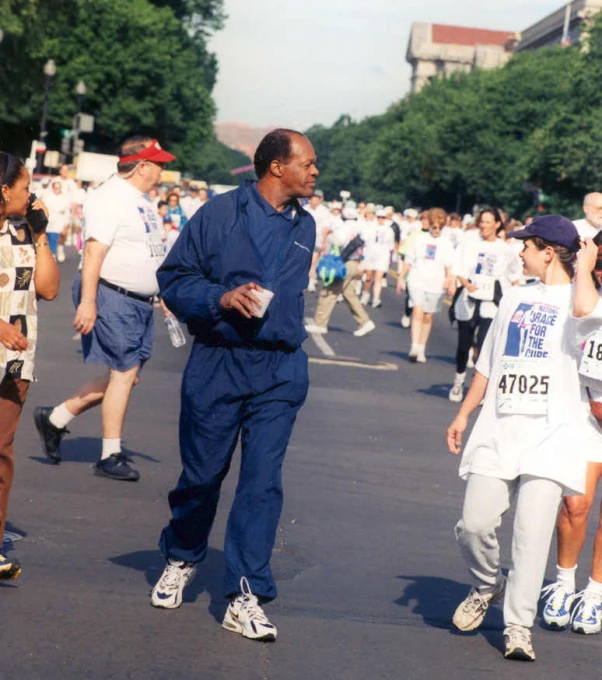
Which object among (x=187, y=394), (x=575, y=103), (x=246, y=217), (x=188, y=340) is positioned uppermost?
(x=575, y=103)

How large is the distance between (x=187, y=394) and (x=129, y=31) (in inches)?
2521

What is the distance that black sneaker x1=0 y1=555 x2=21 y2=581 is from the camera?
229 inches

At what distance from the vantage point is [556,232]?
570 cm

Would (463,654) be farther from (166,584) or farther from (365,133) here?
(365,133)

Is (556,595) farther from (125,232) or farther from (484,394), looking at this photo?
(125,232)

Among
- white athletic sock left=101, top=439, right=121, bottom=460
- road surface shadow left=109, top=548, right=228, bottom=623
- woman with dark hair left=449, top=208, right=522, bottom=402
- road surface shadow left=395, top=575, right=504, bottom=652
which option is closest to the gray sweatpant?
road surface shadow left=395, top=575, right=504, bottom=652

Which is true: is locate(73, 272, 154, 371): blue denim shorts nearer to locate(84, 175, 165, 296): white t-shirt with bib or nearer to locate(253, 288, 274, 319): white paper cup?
locate(84, 175, 165, 296): white t-shirt with bib

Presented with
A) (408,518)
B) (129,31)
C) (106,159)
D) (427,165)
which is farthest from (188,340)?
(427,165)

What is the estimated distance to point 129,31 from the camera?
67625 millimetres

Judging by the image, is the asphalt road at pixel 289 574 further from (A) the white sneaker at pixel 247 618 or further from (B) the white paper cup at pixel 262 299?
(B) the white paper cup at pixel 262 299

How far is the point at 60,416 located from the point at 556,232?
13.0 feet

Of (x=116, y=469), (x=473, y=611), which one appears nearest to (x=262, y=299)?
(x=473, y=611)

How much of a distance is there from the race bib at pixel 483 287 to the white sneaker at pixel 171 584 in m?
9.06

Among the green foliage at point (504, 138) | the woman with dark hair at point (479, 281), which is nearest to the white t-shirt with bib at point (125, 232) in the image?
the woman with dark hair at point (479, 281)
